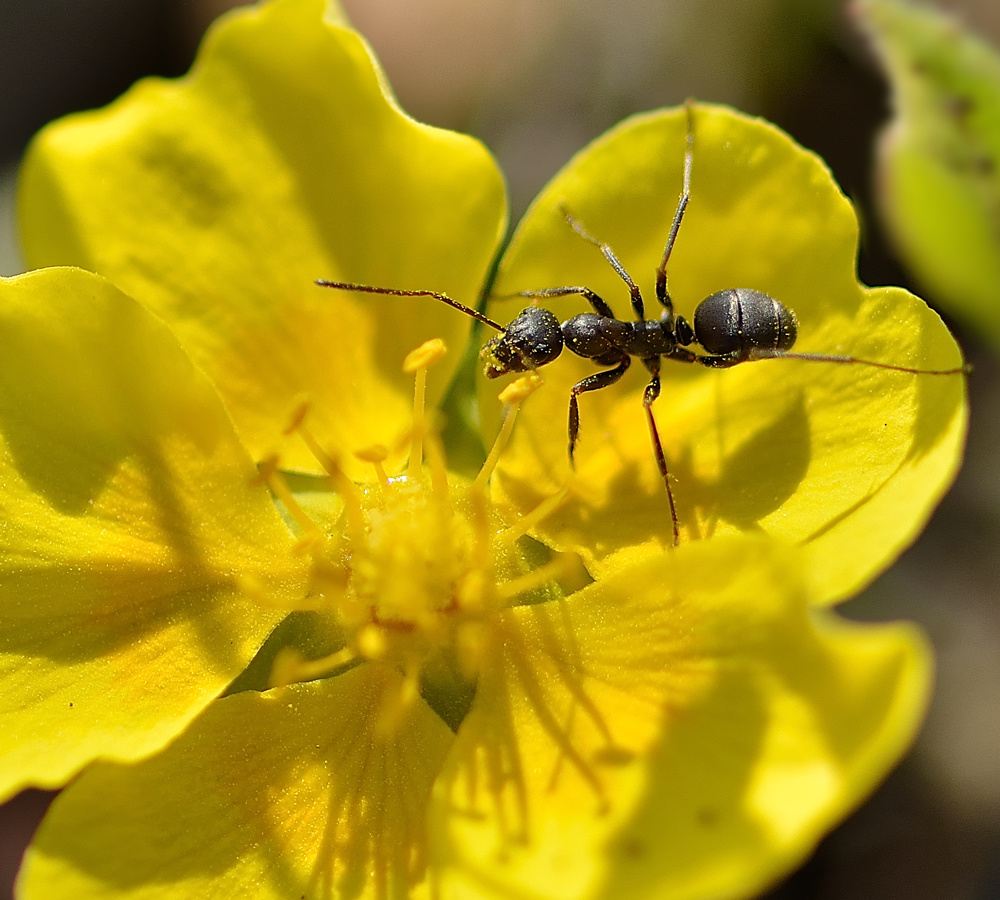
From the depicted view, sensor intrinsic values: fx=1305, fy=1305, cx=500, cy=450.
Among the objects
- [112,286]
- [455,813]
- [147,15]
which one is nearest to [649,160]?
[112,286]

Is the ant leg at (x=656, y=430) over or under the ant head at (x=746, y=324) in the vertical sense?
under

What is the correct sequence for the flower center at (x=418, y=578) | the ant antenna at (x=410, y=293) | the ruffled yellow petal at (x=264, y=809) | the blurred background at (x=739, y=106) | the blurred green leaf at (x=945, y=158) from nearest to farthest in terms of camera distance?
the ruffled yellow petal at (x=264, y=809), the flower center at (x=418, y=578), the ant antenna at (x=410, y=293), the blurred green leaf at (x=945, y=158), the blurred background at (x=739, y=106)

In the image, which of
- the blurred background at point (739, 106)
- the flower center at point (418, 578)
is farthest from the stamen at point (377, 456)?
the blurred background at point (739, 106)

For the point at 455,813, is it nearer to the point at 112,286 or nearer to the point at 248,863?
the point at 248,863

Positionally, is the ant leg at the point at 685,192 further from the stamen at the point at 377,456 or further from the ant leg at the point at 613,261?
the stamen at the point at 377,456

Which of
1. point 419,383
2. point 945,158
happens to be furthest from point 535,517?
point 945,158

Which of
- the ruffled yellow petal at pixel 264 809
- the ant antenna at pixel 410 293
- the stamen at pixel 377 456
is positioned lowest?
the ruffled yellow petal at pixel 264 809
